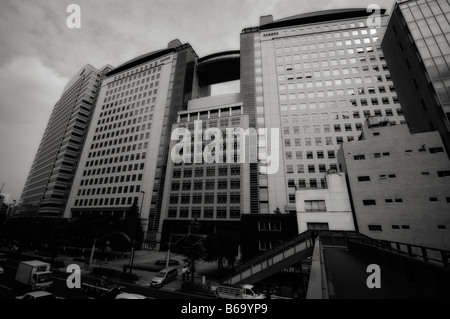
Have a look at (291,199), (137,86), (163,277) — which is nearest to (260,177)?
(291,199)

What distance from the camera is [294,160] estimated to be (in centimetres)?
5609

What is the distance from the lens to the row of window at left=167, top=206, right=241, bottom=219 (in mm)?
53938

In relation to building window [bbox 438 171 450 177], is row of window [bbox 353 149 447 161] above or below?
Result: above

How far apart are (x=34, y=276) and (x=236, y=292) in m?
20.3

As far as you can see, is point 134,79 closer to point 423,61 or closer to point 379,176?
point 423,61

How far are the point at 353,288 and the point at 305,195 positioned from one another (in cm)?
3228

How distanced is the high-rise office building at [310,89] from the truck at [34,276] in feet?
138

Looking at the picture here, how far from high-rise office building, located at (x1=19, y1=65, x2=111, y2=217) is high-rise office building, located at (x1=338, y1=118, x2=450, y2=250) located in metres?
99.7

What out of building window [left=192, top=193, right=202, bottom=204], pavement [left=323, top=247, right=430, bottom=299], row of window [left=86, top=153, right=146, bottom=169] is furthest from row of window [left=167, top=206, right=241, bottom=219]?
pavement [left=323, top=247, right=430, bottom=299]

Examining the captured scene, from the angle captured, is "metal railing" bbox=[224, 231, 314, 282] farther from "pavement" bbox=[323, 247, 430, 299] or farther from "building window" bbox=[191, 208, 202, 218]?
"building window" bbox=[191, 208, 202, 218]

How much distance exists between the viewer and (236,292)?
814 inches
